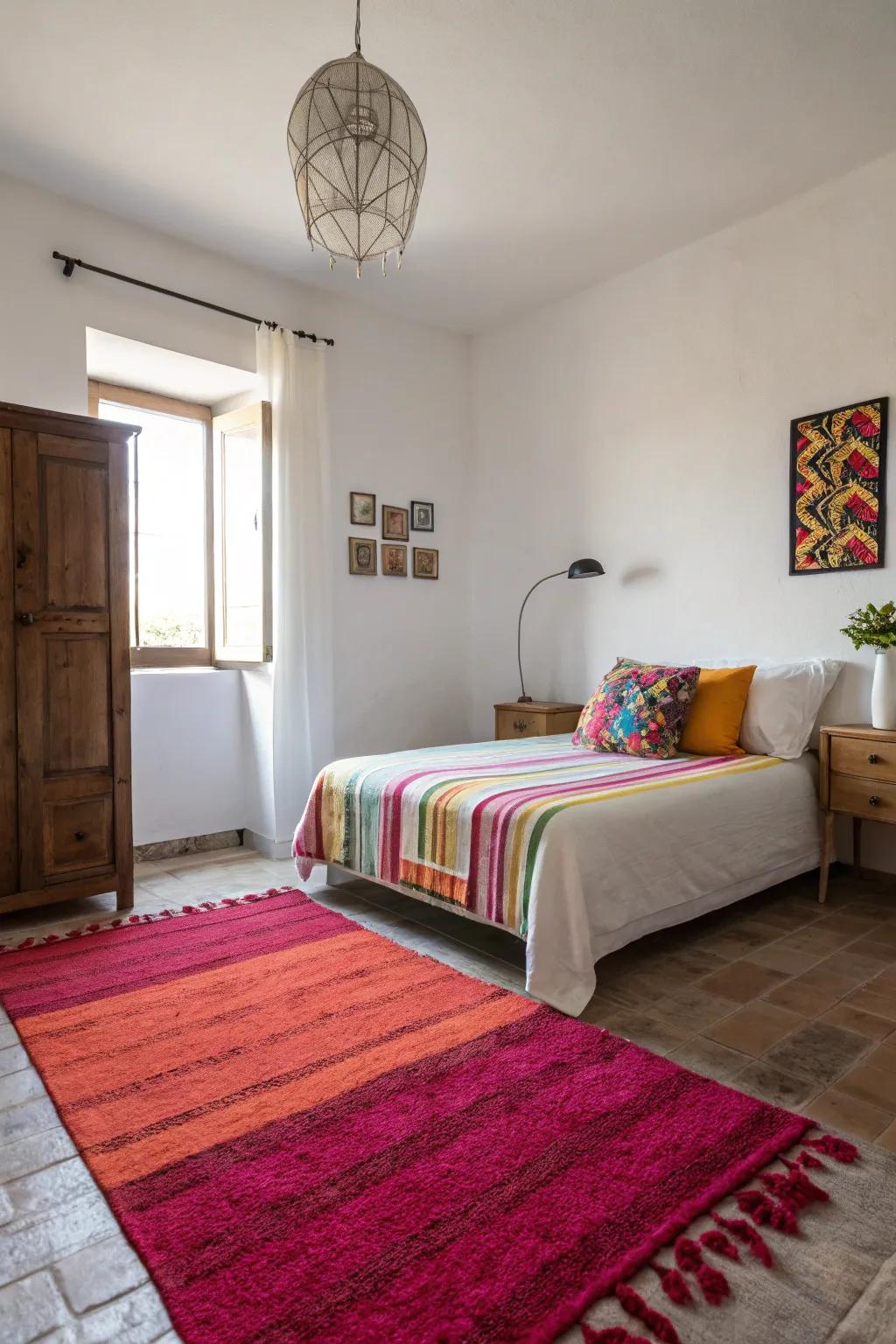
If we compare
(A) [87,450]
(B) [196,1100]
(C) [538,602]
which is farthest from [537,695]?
(B) [196,1100]

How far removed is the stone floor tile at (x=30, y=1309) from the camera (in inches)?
45.9

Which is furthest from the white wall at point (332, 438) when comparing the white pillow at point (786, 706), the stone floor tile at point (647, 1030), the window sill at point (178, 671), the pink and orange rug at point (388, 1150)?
the stone floor tile at point (647, 1030)

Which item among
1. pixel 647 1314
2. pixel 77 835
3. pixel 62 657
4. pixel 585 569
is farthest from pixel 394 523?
pixel 647 1314

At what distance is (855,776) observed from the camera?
292cm

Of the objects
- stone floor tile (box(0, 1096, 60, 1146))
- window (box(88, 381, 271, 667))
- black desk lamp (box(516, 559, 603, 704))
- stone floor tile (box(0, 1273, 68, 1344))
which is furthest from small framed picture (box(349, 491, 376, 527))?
stone floor tile (box(0, 1273, 68, 1344))

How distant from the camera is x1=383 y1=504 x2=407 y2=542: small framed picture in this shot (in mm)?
4504

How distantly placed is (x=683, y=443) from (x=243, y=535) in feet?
7.38

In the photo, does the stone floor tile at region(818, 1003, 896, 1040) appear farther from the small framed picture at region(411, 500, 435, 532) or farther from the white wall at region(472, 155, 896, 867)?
the small framed picture at region(411, 500, 435, 532)

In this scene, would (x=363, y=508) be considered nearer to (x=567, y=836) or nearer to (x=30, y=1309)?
(x=567, y=836)

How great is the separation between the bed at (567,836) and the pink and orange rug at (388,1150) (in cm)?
25

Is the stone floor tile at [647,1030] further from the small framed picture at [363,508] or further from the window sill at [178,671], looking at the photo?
the small framed picture at [363,508]

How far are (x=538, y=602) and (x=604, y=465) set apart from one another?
0.85m

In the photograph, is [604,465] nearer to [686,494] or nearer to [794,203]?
[686,494]

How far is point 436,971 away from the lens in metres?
2.44
